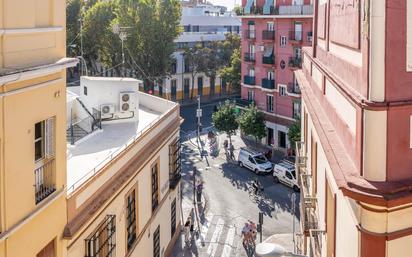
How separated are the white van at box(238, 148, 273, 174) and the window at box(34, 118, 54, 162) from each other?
81.0 ft

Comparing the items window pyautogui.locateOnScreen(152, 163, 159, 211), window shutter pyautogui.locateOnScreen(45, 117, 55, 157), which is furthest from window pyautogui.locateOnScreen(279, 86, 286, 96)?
window shutter pyautogui.locateOnScreen(45, 117, 55, 157)

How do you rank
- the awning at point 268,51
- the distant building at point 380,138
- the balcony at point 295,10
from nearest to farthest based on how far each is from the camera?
the distant building at point 380,138, the balcony at point 295,10, the awning at point 268,51

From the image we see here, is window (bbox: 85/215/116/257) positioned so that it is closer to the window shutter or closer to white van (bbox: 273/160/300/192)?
the window shutter

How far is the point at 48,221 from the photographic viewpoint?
36.0 feet

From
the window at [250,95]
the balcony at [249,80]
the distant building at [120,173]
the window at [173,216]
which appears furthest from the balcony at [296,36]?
the window at [173,216]

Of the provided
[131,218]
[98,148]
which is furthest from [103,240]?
[98,148]

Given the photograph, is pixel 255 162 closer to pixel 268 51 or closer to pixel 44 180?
pixel 268 51

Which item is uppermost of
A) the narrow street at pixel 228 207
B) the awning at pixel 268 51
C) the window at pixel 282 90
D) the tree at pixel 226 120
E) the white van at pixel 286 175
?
the awning at pixel 268 51

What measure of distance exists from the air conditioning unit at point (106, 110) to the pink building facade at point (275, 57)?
20.7 meters

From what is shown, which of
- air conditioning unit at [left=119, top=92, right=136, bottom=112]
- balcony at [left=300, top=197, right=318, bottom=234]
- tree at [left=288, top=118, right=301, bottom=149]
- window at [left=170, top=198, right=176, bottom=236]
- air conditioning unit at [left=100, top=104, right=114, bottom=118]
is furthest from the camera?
tree at [left=288, top=118, right=301, bottom=149]

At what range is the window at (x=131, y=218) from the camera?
53.8 ft

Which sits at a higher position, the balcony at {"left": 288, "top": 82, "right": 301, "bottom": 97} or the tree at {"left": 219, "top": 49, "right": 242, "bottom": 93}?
the tree at {"left": 219, "top": 49, "right": 242, "bottom": 93}

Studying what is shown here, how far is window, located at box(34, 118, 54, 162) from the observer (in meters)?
10.6

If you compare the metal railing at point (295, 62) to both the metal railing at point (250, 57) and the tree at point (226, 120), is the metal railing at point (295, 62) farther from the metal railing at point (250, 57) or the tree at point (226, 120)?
the tree at point (226, 120)
